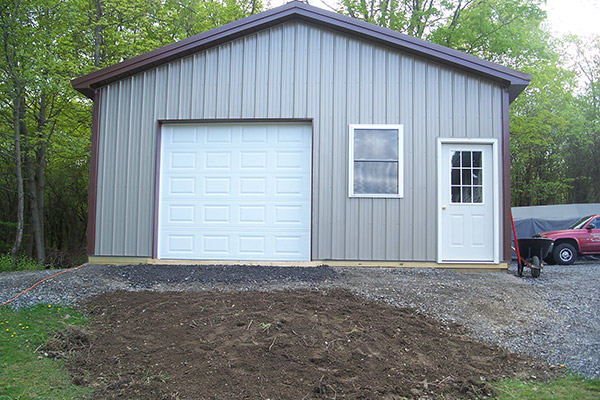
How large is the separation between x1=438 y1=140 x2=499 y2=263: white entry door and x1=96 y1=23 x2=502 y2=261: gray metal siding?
191mm

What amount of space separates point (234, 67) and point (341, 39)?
1.95m

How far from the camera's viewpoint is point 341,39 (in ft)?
25.2

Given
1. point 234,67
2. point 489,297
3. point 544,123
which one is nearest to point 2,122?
point 234,67

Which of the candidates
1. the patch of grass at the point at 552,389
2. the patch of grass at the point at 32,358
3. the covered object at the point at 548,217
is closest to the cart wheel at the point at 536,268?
the patch of grass at the point at 552,389

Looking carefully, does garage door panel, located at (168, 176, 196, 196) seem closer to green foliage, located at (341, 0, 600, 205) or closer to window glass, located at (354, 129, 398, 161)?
window glass, located at (354, 129, 398, 161)

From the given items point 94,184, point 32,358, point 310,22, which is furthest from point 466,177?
point 32,358

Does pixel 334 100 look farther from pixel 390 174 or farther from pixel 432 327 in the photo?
pixel 432 327

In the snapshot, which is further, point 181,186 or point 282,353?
point 181,186

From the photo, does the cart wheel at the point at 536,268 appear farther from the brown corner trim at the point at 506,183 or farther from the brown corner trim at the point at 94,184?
the brown corner trim at the point at 94,184

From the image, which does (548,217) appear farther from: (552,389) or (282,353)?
(282,353)

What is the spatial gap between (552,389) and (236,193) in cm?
556

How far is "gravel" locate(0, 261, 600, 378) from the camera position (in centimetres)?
438

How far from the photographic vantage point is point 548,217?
16.8 m

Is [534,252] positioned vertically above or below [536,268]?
above
